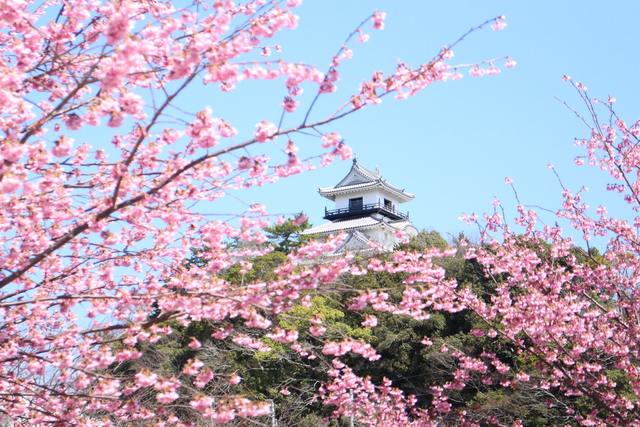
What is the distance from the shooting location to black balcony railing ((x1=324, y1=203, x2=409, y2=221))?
1559 inches

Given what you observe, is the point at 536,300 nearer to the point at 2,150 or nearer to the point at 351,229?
the point at 2,150

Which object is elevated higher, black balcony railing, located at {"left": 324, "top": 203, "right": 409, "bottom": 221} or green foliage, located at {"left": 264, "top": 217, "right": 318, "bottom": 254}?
black balcony railing, located at {"left": 324, "top": 203, "right": 409, "bottom": 221}

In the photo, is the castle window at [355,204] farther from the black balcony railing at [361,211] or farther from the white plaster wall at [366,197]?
the white plaster wall at [366,197]

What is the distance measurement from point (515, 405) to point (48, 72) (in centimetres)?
1204

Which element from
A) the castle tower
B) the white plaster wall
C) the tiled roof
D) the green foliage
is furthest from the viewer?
the white plaster wall

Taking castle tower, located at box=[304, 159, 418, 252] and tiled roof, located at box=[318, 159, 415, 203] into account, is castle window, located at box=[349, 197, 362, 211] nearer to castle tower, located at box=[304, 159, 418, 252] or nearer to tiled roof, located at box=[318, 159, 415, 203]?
castle tower, located at box=[304, 159, 418, 252]

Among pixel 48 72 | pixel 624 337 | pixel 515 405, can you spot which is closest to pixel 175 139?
pixel 48 72

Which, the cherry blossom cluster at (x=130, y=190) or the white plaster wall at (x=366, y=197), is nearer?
the cherry blossom cluster at (x=130, y=190)

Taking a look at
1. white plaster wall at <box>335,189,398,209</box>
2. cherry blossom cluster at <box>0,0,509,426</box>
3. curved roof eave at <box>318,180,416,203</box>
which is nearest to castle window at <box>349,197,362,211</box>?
white plaster wall at <box>335,189,398,209</box>

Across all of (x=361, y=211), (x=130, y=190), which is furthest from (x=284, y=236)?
(x=130, y=190)

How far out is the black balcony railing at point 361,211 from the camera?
130 ft

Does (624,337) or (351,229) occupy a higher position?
(351,229)

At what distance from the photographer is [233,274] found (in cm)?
2088

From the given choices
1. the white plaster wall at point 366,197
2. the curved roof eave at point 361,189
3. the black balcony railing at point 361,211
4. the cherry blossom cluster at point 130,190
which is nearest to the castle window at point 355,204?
the black balcony railing at point 361,211
